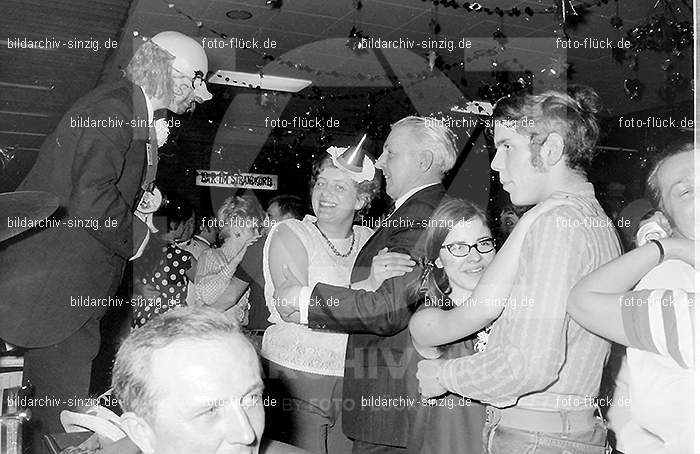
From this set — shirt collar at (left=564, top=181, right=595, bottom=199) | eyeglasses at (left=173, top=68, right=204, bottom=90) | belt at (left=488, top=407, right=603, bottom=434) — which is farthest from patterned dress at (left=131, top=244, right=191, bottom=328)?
shirt collar at (left=564, top=181, right=595, bottom=199)

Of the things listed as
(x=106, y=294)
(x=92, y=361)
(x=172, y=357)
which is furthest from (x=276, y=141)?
(x=172, y=357)

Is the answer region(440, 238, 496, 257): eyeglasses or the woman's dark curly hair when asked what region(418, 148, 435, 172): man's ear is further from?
region(440, 238, 496, 257): eyeglasses

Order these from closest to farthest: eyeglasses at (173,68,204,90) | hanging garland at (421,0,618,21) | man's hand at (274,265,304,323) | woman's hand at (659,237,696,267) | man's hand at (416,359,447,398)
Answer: woman's hand at (659,237,696,267)
man's hand at (416,359,447,398)
man's hand at (274,265,304,323)
eyeglasses at (173,68,204,90)
hanging garland at (421,0,618,21)

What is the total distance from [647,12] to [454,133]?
38.2 inches

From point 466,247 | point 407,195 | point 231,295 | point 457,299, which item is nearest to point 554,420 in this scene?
point 457,299

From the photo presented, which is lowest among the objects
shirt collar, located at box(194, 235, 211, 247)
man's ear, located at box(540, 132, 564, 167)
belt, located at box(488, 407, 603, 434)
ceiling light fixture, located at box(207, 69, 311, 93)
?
belt, located at box(488, 407, 603, 434)

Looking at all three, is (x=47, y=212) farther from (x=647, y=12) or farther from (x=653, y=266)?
(x=647, y=12)

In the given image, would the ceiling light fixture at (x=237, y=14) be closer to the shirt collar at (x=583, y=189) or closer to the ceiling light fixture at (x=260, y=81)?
the ceiling light fixture at (x=260, y=81)

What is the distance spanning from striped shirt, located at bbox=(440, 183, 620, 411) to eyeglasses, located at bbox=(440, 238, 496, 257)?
253 millimetres

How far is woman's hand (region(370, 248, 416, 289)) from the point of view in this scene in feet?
6.48

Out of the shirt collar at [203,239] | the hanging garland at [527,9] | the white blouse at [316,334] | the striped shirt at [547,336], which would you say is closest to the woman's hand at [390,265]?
the white blouse at [316,334]

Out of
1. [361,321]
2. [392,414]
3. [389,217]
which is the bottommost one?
[392,414]

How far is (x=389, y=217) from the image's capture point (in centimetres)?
204

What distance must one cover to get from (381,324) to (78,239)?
3.12 feet
